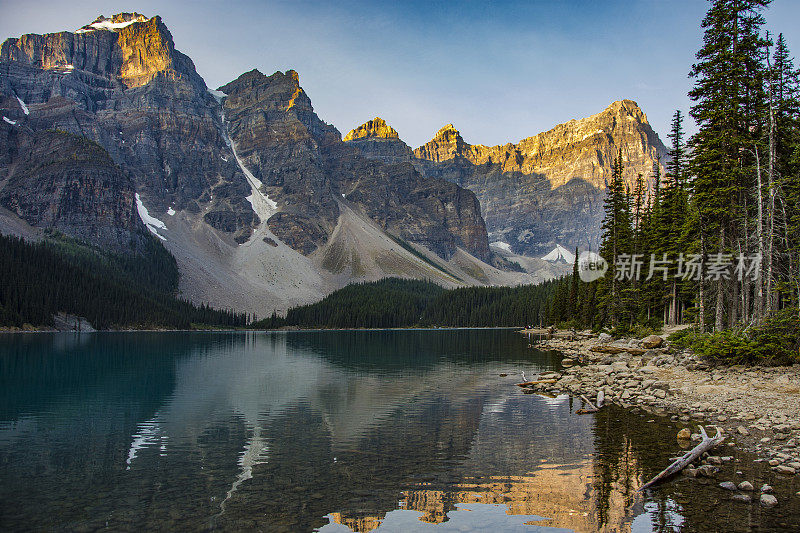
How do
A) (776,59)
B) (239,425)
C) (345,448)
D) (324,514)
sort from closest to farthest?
(324,514), (345,448), (239,425), (776,59)

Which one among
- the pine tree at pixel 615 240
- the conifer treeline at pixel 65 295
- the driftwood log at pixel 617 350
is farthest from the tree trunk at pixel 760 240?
the conifer treeline at pixel 65 295

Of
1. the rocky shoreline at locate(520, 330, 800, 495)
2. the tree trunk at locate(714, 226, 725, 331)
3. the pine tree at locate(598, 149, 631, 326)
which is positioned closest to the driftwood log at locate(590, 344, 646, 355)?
the rocky shoreline at locate(520, 330, 800, 495)

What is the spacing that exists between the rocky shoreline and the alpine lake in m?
1.29

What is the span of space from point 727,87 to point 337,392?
3421 cm

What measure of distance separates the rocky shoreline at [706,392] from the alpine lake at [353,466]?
1.29 meters

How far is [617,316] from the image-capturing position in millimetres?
66062

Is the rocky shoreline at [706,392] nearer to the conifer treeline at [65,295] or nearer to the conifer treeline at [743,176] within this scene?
the conifer treeline at [743,176]

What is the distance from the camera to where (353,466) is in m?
18.5

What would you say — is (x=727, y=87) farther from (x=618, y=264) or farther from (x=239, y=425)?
(x=239, y=425)

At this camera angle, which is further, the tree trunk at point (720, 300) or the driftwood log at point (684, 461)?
the tree trunk at point (720, 300)

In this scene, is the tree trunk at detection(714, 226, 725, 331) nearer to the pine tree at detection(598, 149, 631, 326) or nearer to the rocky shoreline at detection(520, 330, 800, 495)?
the rocky shoreline at detection(520, 330, 800, 495)

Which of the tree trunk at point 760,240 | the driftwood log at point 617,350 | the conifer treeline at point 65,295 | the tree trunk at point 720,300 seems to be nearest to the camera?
the tree trunk at point 760,240


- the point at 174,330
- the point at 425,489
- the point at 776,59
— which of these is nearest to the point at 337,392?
the point at 425,489

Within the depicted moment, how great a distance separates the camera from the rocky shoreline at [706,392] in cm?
1855
